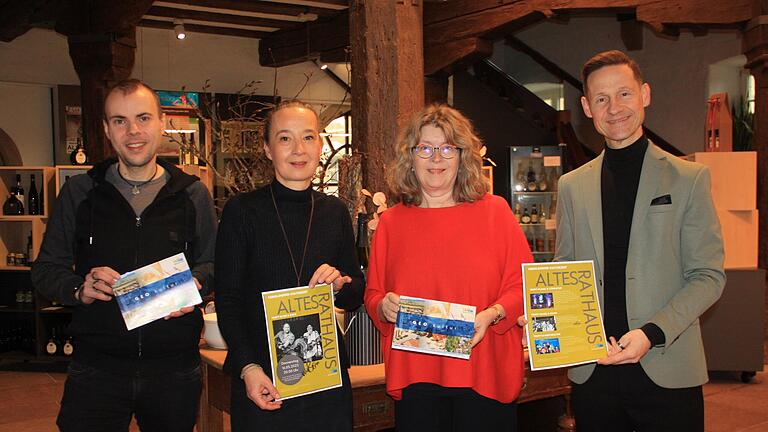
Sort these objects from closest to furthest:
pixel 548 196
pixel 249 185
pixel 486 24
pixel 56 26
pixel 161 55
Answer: pixel 249 185 < pixel 486 24 < pixel 56 26 < pixel 548 196 < pixel 161 55

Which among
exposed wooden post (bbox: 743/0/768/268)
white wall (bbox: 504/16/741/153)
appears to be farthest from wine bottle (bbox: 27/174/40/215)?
white wall (bbox: 504/16/741/153)

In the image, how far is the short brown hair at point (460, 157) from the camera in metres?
2.19

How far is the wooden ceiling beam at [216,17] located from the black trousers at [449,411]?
8278mm

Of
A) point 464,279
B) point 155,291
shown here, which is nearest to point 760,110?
point 464,279

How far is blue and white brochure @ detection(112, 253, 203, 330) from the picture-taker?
2082 millimetres

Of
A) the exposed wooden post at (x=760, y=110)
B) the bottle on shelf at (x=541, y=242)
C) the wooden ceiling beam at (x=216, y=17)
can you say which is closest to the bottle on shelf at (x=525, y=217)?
the bottle on shelf at (x=541, y=242)

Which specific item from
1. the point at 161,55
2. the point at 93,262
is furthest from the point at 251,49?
the point at 93,262

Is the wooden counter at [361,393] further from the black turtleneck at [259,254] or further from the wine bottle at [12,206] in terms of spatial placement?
the wine bottle at [12,206]

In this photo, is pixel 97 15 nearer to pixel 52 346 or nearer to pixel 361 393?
pixel 52 346

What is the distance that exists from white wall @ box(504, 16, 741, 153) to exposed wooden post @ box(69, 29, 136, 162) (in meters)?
6.71

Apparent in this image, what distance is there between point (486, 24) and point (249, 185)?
4.73 meters

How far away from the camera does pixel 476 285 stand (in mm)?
2102

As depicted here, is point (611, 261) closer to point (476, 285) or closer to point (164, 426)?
point (476, 285)

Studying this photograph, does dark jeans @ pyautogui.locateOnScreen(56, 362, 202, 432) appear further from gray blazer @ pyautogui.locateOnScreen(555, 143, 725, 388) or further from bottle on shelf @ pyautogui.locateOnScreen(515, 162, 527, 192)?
bottle on shelf @ pyautogui.locateOnScreen(515, 162, 527, 192)
